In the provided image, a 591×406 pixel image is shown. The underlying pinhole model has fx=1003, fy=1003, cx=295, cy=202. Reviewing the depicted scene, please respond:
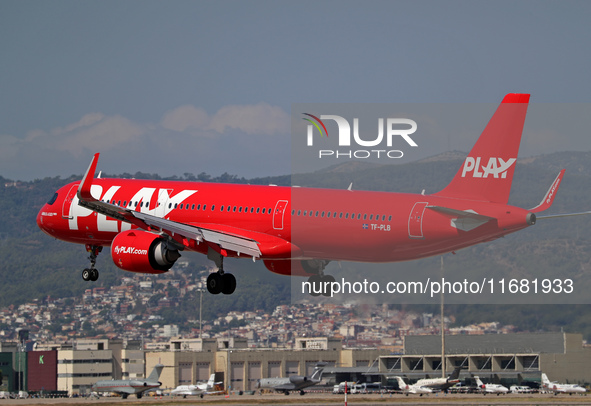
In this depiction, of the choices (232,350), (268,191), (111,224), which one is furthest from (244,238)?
(232,350)

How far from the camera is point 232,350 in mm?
143125

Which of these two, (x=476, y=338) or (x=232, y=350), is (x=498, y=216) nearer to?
(x=476, y=338)

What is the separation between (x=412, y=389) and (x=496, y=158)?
237 ft

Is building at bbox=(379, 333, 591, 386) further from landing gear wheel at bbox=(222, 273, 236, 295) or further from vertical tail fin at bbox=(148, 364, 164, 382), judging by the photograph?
landing gear wheel at bbox=(222, 273, 236, 295)

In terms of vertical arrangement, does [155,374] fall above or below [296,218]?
below

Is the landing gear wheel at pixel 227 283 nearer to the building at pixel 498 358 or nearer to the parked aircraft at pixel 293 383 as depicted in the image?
the building at pixel 498 358

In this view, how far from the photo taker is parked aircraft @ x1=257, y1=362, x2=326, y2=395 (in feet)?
388

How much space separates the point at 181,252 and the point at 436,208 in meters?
16.4

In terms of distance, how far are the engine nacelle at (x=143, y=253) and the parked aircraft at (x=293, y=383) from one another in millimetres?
69294

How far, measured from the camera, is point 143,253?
166 ft

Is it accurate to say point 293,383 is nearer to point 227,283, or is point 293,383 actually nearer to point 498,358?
point 498,358

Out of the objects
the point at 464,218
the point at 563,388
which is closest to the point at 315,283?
the point at 464,218

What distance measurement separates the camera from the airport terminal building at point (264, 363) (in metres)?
108

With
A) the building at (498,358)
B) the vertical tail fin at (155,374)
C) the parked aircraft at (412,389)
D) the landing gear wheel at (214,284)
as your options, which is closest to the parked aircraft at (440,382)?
the parked aircraft at (412,389)
